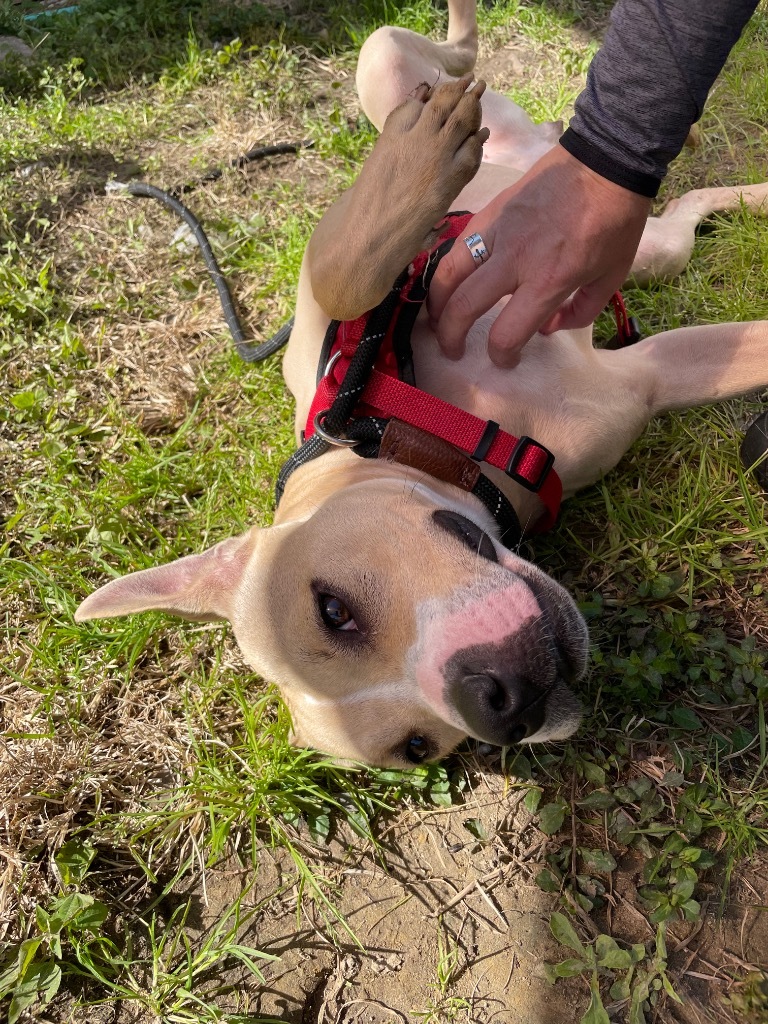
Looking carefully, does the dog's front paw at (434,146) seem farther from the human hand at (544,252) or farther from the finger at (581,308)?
the finger at (581,308)

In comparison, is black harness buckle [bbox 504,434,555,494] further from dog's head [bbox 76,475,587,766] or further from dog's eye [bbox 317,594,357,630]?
dog's eye [bbox 317,594,357,630]

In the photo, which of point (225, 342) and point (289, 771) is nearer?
point (289, 771)

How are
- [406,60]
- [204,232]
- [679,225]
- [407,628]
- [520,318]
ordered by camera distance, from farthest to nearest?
1. [204,232]
2. [406,60]
3. [679,225]
4. [520,318]
5. [407,628]

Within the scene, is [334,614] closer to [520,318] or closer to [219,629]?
[520,318]

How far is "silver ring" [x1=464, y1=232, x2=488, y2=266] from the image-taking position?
92.5 inches

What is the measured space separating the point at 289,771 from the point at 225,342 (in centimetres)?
239

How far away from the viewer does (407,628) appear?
2.11 metres

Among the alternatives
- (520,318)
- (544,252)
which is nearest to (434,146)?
(544,252)

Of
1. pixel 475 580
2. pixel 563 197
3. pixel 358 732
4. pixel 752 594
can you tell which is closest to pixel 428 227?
pixel 563 197

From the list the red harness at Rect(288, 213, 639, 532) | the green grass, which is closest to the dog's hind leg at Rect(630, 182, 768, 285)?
the green grass

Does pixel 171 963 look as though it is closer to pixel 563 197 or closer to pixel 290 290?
pixel 563 197

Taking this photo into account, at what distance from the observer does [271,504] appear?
3.56 meters

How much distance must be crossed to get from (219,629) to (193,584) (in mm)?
675

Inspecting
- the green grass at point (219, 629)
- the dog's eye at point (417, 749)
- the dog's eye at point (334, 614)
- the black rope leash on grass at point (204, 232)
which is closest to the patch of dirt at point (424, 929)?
the green grass at point (219, 629)
